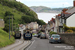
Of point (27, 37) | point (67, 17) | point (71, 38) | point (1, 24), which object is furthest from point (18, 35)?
point (71, 38)

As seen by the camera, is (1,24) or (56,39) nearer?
(56,39)

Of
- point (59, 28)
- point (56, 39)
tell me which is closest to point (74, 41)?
point (56, 39)

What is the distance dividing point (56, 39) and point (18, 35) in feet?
123

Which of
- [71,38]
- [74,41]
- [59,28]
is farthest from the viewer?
[59,28]

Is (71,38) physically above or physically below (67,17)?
below

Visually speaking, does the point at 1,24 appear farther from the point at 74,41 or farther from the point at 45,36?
the point at 74,41

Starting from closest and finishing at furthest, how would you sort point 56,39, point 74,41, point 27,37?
point 74,41 < point 56,39 < point 27,37

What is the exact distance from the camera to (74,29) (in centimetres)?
3550

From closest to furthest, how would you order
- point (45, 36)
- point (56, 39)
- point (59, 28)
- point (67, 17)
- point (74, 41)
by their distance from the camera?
1. point (74, 41)
2. point (56, 39)
3. point (67, 17)
4. point (59, 28)
5. point (45, 36)

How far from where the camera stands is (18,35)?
232 ft

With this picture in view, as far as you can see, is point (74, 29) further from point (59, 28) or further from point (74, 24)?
point (59, 28)

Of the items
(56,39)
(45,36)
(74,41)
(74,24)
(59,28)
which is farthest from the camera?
(45,36)

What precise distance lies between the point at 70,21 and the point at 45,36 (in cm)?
2237

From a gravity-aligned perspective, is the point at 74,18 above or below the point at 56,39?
above
